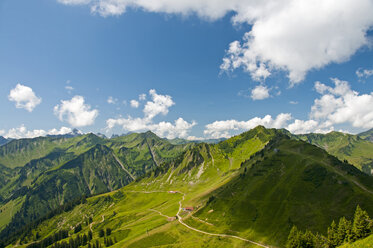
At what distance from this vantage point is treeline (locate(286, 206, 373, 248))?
83.3 meters

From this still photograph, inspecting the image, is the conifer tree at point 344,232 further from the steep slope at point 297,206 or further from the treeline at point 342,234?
the steep slope at point 297,206

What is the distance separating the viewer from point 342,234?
91.6 m

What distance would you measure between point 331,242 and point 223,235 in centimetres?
7828

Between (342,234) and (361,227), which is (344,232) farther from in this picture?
(361,227)

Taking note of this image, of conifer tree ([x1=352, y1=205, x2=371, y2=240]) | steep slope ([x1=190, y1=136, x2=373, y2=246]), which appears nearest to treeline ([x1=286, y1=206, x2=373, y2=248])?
conifer tree ([x1=352, y1=205, x2=371, y2=240])

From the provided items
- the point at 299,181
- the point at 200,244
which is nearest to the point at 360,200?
the point at 299,181

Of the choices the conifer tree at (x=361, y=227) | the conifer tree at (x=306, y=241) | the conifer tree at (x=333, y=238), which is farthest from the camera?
the conifer tree at (x=306, y=241)

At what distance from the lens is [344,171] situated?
19488cm

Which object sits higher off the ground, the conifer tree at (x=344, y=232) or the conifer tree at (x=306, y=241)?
the conifer tree at (x=344, y=232)

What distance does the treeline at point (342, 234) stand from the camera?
8331cm

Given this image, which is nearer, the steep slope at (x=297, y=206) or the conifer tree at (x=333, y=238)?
the conifer tree at (x=333, y=238)

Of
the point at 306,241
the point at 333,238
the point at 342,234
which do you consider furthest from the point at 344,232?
the point at 306,241

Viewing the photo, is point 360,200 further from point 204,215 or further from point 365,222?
point 204,215

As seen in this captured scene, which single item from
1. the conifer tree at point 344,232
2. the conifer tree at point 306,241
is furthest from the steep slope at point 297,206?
the conifer tree at point 344,232
